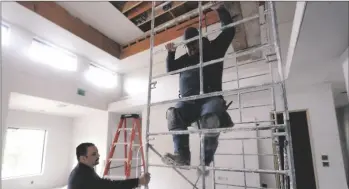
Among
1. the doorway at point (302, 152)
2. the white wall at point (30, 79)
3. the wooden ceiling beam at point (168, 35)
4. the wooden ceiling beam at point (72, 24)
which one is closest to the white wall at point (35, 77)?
the white wall at point (30, 79)

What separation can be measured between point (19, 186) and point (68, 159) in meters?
1.21

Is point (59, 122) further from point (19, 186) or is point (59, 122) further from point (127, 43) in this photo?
point (127, 43)

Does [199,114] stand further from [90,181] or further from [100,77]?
[100,77]

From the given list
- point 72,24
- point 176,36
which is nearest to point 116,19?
point 72,24

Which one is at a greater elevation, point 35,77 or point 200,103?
point 35,77

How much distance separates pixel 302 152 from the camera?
3443mm

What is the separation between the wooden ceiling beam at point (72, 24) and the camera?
3541 mm

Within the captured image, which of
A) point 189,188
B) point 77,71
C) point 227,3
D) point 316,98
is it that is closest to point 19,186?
point 77,71

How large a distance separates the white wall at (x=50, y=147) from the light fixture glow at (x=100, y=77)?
143 centimetres

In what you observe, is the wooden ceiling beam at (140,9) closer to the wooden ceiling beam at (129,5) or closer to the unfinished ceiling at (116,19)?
the unfinished ceiling at (116,19)

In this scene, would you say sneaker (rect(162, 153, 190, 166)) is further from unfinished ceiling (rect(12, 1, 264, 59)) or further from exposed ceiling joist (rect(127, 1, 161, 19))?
exposed ceiling joist (rect(127, 1, 161, 19))

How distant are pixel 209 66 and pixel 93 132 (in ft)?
14.4

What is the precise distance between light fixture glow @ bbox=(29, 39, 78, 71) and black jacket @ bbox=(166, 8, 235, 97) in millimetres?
3218

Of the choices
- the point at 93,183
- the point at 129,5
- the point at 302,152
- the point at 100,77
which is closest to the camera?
the point at 93,183
